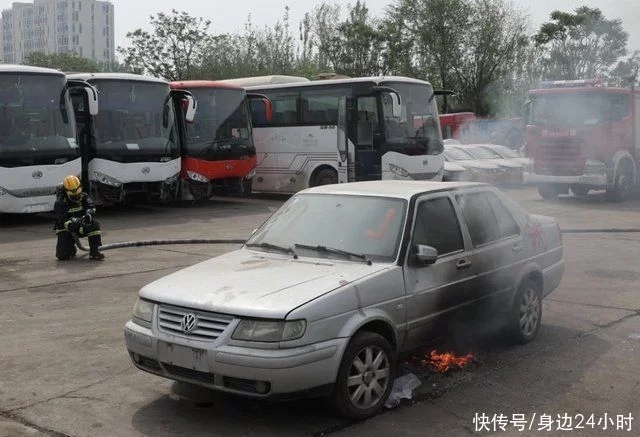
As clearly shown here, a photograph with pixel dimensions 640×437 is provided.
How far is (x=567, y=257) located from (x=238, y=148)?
10.2 meters

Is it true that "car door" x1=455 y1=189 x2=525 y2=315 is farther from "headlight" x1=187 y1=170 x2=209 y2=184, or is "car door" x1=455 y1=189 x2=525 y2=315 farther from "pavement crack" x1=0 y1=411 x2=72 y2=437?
"headlight" x1=187 y1=170 x2=209 y2=184

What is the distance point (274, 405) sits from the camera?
16.9 feet

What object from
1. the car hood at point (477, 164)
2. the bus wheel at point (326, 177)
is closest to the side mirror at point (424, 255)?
the bus wheel at point (326, 177)

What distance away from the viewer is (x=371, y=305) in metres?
5.00

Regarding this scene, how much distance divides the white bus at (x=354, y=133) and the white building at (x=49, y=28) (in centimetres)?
11495

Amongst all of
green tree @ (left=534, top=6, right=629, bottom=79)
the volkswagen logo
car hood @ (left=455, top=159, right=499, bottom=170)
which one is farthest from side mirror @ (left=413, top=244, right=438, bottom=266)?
car hood @ (left=455, top=159, right=499, bottom=170)

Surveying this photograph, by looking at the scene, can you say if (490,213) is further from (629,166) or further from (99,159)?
(629,166)

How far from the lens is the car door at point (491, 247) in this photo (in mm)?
6141

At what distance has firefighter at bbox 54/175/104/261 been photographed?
1080 cm

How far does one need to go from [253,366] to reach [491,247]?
2.63m

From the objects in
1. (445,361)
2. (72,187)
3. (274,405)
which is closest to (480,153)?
(72,187)

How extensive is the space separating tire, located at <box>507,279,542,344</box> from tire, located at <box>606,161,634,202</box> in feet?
47.3

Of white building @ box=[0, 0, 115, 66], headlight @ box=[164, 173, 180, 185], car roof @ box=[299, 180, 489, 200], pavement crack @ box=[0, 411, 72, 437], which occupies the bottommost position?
pavement crack @ box=[0, 411, 72, 437]

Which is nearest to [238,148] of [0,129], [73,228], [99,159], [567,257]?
[99,159]
